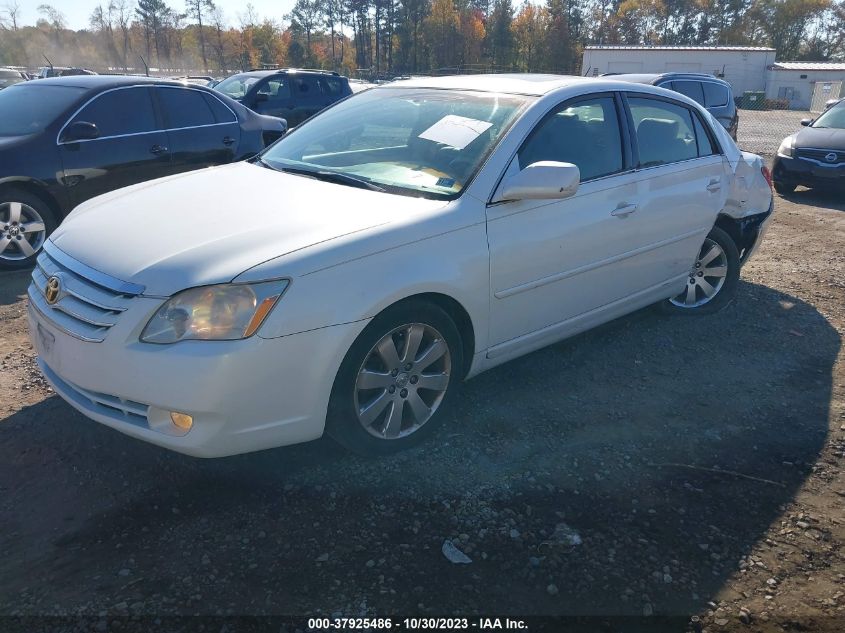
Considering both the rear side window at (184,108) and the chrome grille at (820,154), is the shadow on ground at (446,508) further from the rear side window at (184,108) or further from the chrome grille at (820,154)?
the chrome grille at (820,154)

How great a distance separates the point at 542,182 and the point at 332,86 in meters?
11.3

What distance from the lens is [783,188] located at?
1067 centimetres

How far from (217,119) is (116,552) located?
5700 millimetres

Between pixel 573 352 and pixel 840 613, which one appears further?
pixel 573 352

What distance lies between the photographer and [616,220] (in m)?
4.07

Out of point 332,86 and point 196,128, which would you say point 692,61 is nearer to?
point 332,86

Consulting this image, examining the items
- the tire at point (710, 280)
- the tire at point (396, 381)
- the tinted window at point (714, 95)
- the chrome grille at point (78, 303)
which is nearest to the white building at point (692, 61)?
the tinted window at point (714, 95)

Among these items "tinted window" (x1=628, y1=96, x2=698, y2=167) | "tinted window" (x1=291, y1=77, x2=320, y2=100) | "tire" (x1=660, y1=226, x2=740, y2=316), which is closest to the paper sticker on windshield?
"tinted window" (x1=628, y1=96, x2=698, y2=167)

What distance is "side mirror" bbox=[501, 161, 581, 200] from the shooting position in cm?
335

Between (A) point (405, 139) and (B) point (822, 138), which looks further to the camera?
(B) point (822, 138)

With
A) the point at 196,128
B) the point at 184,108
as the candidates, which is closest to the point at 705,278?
the point at 196,128

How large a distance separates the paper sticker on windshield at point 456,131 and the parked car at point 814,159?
8292 mm

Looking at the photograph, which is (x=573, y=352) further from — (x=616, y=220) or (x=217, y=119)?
(x=217, y=119)

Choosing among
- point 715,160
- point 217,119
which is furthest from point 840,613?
point 217,119
